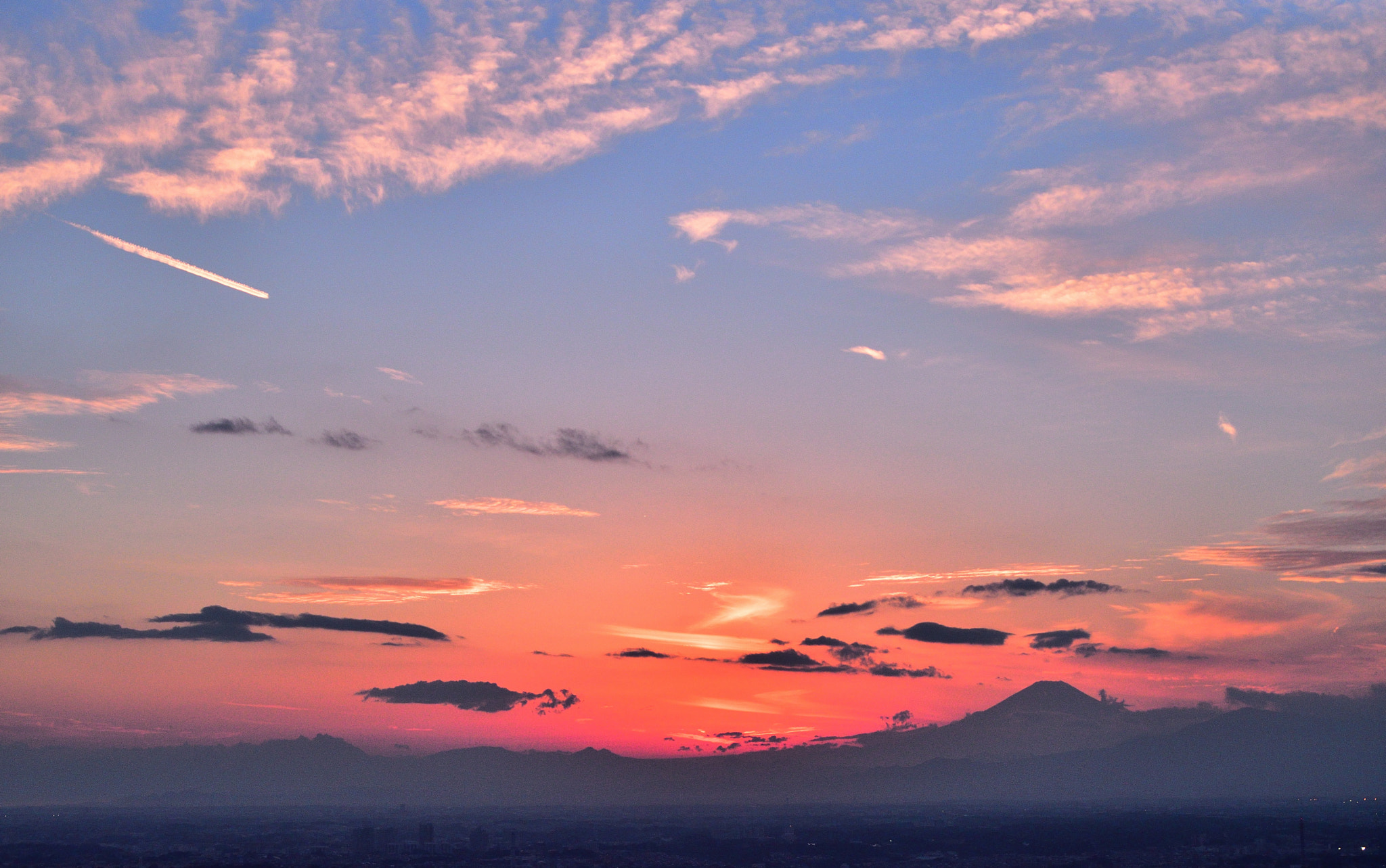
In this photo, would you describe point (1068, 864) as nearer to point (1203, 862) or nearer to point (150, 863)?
point (1203, 862)

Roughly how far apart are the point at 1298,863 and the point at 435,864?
16475 cm

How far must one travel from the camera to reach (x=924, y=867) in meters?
200

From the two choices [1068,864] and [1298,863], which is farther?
[1068,864]

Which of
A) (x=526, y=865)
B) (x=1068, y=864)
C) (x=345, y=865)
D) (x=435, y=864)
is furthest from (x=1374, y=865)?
(x=345, y=865)

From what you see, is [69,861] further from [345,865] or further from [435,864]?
[435,864]

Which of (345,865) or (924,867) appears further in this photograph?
(924,867)

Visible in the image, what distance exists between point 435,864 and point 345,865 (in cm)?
1691

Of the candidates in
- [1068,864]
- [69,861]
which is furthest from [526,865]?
[1068,864]

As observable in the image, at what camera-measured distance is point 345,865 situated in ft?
613

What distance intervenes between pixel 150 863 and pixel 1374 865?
225093 millimetres

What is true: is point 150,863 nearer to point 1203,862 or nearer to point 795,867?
point 795,867

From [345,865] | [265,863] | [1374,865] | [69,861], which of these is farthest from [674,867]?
[1374,865]

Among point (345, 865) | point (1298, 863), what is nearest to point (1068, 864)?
point (1298, 863)

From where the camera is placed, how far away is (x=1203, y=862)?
198m
